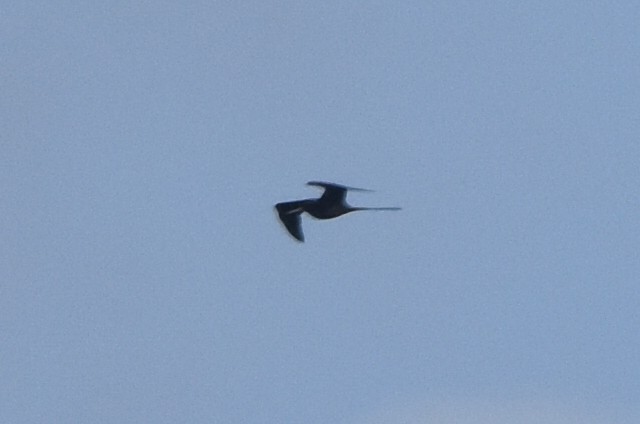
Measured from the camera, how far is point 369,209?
17112 cm

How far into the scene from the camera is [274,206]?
17650 centimetres

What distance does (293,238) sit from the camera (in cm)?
17638

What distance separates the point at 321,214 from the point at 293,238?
2108 mm

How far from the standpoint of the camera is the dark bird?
173375 mm

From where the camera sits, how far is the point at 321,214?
174 m

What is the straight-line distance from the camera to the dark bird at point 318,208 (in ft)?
569

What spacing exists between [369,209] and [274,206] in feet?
19.4

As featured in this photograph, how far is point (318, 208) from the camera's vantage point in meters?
175

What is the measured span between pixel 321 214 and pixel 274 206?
2.36 metres

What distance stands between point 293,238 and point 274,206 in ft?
3.22
